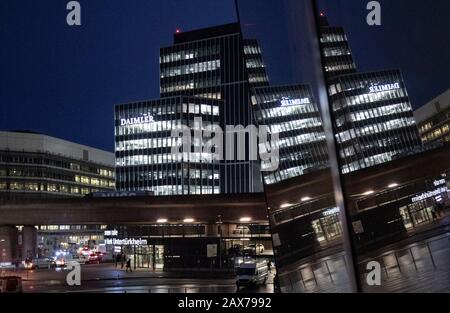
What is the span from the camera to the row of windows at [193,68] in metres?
95.6

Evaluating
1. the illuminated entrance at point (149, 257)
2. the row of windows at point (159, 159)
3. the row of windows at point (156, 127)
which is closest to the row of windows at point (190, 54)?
the row of windows at point (156, 127)

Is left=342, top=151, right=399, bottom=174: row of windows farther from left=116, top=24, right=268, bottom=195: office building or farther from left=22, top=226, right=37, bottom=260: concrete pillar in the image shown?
left=116, top=24, right=268, bottom=195: office building

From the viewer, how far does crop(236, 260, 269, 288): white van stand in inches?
808

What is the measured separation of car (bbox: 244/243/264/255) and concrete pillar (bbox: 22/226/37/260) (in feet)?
65.7

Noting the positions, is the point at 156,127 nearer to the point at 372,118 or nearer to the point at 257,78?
the point at 257,78

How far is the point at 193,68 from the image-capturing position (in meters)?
96.0

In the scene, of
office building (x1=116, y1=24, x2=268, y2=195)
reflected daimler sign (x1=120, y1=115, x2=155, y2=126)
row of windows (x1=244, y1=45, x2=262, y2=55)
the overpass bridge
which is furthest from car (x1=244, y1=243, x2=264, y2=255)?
reflected daimler sign (x1=120, y1=115, x2=155, y2=126)

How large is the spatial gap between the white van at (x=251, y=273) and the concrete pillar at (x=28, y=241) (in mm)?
30745

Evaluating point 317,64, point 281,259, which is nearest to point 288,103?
point 317,64

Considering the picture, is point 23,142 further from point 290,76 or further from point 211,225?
point 290,76

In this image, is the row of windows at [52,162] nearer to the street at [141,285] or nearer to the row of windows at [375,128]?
the street at [141,285]

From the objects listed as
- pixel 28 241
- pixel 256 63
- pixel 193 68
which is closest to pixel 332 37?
pixel 256 63

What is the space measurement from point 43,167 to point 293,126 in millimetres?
89386

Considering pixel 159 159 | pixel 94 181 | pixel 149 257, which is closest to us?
pixel 149 257
